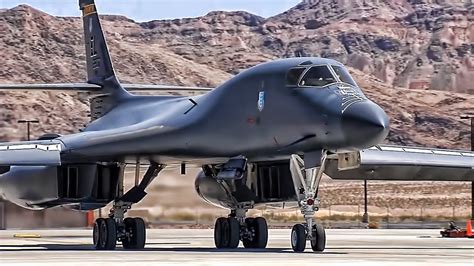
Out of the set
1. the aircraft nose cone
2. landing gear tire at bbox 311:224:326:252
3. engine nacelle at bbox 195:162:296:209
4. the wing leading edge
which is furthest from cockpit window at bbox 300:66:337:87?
the wing leading edge

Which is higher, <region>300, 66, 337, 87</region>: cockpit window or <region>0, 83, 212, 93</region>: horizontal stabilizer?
<region>0, 83, 212, 93</region>: horizontal stabilizer

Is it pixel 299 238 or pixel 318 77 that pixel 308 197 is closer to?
pixel 299 238

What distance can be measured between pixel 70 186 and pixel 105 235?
5.33ft

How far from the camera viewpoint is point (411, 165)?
100 feet

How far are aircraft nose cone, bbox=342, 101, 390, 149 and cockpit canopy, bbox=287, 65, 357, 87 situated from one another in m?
1.21

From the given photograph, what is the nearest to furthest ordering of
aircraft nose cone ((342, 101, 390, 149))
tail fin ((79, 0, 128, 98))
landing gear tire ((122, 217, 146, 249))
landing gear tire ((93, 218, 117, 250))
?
aircraft nose cone ((342, 101, 390, 149)) → landing gear tire ((93, 218, 117, 250)) → landing gear tire ((122, 217, 146, 249)) → tail fin ((79, 0, 128, 98))

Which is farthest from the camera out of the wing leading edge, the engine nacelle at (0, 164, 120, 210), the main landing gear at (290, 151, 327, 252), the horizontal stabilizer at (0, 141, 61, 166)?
the engine nacelle at (0, 164, 120, 210)

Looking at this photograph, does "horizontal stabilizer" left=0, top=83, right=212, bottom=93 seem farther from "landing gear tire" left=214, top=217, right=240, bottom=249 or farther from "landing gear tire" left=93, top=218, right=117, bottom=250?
"landing gear tire" left=93, top=218, right=117, bottom=250

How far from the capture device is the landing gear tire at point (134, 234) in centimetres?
3075

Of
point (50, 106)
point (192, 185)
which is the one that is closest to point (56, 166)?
point (192, 185)

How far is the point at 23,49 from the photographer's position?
174000 mm

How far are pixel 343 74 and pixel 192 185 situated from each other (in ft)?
31.8

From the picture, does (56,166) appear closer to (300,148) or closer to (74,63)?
(300,148)

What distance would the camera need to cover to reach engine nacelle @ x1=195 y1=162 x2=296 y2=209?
2891 centimetres
